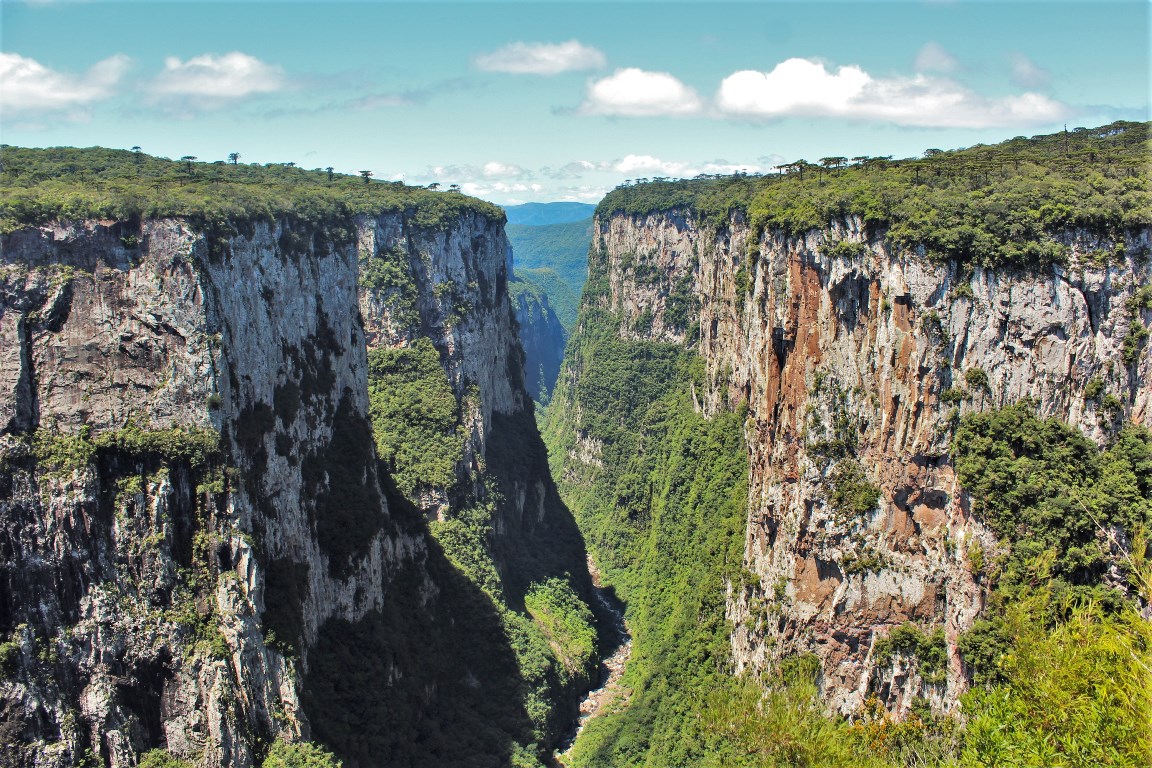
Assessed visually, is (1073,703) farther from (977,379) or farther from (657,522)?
(657,522)

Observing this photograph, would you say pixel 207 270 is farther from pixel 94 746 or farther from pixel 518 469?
pixel 518 469

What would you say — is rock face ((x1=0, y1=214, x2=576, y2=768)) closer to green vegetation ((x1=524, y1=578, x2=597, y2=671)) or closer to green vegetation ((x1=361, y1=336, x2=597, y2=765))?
green vegetation ((x1=361, y1=336, x2=597, y2=765))

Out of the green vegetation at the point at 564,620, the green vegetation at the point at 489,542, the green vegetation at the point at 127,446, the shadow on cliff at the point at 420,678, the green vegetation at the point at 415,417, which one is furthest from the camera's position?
the green vegetation at the point at 415,417

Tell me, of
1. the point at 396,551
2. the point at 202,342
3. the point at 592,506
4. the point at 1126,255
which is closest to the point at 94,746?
the point at 202,342

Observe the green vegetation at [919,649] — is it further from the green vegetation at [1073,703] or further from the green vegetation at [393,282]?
the green vegetation at [393,282]

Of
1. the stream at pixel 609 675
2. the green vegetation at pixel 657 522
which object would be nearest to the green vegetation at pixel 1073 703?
the green vegetation at pixel 657 522

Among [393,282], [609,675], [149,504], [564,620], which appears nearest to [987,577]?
[149,504]
